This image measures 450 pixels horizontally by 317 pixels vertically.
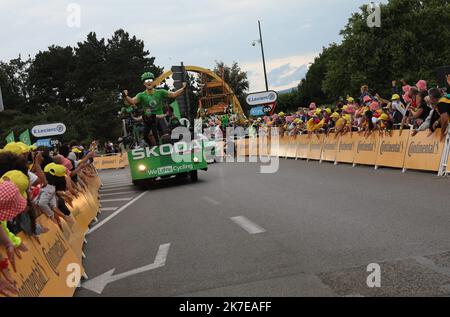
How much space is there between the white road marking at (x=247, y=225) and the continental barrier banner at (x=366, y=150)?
7.92 meters

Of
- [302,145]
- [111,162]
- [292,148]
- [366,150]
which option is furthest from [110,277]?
[111,162]

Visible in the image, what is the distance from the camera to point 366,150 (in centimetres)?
1683

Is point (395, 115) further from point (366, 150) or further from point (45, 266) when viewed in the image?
point (45, 266)

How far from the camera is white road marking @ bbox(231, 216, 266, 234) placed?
26.8ft

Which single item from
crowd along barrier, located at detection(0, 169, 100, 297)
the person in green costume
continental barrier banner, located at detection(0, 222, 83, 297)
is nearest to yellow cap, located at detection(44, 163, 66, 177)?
crowd along barrier, located at detection(0, 169, 100, 297)

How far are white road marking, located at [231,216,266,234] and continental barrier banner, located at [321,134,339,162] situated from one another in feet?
35.2

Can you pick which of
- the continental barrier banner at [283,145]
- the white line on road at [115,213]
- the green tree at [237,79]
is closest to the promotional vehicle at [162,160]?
the white line on road at [115,213]

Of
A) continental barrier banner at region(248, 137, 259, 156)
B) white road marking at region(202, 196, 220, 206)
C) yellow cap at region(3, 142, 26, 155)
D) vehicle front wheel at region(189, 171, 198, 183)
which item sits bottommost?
continental barrier banner at region(248, 137, 259, 156)

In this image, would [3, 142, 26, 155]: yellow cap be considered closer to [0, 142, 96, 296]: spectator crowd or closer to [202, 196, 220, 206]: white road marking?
[0, 142, 96, 296]: spectator crowd
